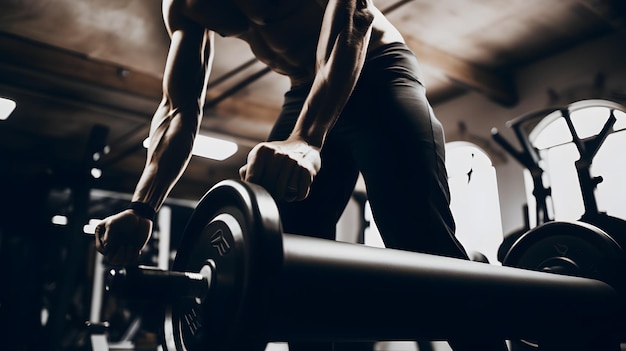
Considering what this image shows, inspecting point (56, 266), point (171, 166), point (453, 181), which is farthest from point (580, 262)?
point (56, 266)

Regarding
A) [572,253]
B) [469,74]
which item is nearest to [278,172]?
[572,253]

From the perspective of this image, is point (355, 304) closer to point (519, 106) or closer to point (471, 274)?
point (471, 274)

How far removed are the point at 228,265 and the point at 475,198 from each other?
413 cm

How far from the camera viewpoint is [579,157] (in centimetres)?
346

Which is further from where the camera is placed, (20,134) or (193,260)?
(20,134)

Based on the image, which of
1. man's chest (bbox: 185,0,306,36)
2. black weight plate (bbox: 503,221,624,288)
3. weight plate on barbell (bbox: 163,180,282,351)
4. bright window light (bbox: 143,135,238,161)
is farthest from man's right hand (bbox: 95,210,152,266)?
bright window light (bbox: 143,135,238,161)

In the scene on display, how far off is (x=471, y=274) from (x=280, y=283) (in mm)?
344

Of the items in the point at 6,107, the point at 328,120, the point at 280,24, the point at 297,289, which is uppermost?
the point at 6,107

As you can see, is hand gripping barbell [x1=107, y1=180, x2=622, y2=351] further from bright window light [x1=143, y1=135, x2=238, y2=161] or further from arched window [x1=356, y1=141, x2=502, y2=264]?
bright window light [x1=143, y1=135, x2=238, y2=161]

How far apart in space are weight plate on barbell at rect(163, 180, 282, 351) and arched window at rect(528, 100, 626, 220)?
3216 millimetres

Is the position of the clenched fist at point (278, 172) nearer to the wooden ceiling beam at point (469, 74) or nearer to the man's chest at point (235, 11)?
Result: the man's chest at point (235, 11)

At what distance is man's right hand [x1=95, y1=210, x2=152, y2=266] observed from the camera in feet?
3.26

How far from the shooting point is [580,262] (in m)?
1.54

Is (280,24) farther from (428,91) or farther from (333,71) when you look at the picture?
(428,91)
